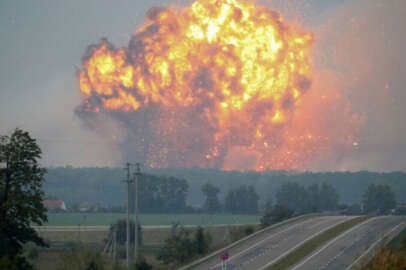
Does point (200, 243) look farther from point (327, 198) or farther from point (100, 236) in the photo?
point (327, 198)

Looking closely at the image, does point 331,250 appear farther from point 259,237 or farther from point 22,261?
point 22,261

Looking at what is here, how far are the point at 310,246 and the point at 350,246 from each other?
15.9ft

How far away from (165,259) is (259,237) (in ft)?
52.9

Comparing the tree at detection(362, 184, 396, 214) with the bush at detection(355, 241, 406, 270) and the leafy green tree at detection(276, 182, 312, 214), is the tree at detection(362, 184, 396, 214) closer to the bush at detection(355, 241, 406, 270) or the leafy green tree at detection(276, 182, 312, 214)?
the leafy green tree at detection(276, 182, 312, 214)

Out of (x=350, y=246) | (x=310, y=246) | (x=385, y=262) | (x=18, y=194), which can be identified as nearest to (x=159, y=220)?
(x=310, y=246)

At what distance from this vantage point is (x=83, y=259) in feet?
169

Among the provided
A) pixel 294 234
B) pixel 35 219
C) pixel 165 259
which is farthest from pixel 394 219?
pixel 35 219

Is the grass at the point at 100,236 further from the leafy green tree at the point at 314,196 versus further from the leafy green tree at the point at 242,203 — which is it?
the leafy green tree at the point at 242,203

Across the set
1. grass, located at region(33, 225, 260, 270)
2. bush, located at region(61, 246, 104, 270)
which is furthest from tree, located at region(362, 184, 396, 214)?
bush, located at region(61, 246, 104, 270)

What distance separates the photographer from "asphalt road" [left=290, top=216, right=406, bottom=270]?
203ft

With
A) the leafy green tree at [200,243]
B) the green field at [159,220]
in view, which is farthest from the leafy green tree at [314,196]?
the leafy green tree at [200,243]

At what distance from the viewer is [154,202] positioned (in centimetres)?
18912

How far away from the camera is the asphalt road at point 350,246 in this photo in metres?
61.8

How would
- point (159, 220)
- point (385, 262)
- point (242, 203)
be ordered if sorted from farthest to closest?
point (242, 203)
point (159, 220)
point (385, 262)
